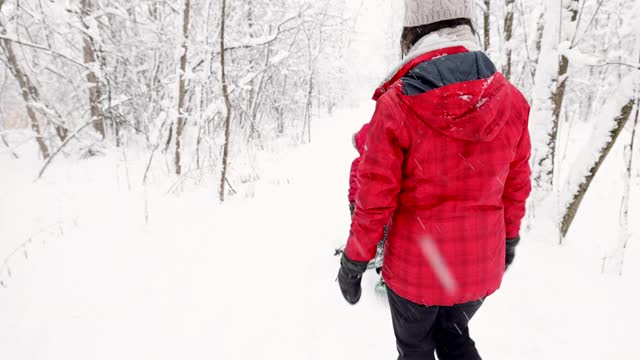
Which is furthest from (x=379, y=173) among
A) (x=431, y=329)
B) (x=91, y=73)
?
(x=91, y=73)

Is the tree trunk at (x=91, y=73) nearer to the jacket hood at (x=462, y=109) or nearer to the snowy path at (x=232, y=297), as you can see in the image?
the snowy path at (x=232, y=297)

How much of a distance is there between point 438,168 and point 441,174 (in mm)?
26

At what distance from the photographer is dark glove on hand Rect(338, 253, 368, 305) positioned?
1.35 meters

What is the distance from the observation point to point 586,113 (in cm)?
1930

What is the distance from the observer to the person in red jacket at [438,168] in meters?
1.06

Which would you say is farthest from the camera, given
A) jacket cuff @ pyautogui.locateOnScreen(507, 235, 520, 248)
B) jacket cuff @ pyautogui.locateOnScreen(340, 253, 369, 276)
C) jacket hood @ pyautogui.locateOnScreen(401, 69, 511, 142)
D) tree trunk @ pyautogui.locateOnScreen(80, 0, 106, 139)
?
tree trunk @ pyautogui.locateOnScreen(80, 0, 106, 139)

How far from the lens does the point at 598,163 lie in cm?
281

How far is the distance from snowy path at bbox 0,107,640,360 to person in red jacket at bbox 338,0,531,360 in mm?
1133

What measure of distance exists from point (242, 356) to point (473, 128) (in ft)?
6.55

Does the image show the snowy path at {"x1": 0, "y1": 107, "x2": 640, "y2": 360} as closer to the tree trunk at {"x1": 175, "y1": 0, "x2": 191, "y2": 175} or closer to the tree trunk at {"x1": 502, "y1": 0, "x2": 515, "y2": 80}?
the tree trunk at {"x1": 175, "y1": 0, "x2": 191, "y2": 175}

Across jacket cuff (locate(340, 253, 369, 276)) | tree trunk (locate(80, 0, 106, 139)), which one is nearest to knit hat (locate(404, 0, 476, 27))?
jacket cuff (locate(340, 253, 369, 276))

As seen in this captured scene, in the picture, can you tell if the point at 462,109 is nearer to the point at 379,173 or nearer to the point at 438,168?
the point at 438,168

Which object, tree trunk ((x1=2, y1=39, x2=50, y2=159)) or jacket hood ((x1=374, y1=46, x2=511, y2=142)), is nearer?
jacket hood ((x1=374, y1=46, x2=511, y2=142))

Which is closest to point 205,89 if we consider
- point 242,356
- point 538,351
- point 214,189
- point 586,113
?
point 214,189
